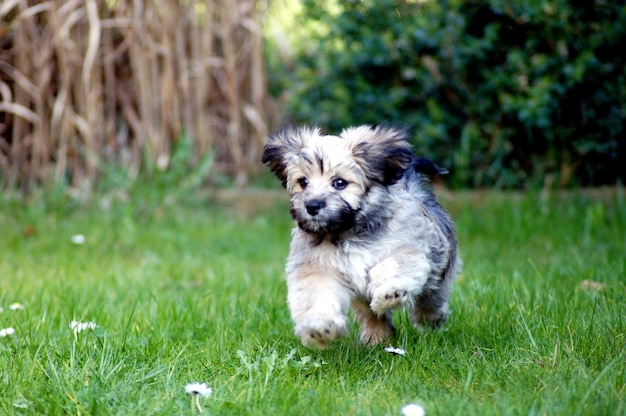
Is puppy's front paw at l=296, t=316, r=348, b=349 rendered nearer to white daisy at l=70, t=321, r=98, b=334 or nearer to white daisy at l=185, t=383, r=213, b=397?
white daisy at l=185, t=383, r=213, b=397

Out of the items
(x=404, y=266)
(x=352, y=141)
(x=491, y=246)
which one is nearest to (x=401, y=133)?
(x=352, y=141)

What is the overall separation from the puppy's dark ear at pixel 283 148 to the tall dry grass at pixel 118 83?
11.9 ft

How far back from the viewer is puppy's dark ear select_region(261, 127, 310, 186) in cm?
351

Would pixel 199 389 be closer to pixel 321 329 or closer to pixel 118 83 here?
pixel 321 329

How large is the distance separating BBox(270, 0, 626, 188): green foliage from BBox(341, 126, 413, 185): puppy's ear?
3.23 m

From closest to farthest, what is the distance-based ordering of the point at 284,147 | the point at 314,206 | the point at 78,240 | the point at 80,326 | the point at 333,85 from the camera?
the point at 314,206 → the point at 80,326 → the point at 284,147 → the point at 78,240 → the point at 333,85

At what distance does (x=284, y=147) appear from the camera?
3.54m

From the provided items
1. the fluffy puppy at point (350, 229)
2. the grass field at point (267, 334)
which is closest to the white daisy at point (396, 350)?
the grass field at point (267, 334)

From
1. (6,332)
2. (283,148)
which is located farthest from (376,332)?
→ (6,332)

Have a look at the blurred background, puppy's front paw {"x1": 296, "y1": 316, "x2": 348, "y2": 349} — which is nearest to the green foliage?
the blurred background

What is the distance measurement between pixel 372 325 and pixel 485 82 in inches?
149

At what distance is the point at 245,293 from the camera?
15.4ft

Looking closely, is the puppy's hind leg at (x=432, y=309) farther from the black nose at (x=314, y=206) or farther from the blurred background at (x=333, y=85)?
the blurred background at (x=333, y=85)

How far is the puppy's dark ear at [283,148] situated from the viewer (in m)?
3.51
